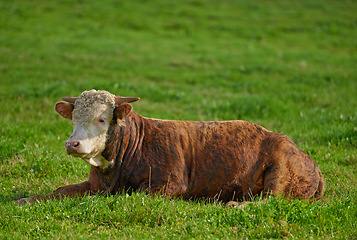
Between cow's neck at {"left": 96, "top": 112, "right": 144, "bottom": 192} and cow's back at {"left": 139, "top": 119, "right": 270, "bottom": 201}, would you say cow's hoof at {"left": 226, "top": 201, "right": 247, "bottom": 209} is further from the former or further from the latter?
cow's neck at {"left": 96, "top": 112, "right": 144, "bottom": 192}

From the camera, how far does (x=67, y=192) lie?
265 inches

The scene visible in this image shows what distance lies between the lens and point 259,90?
16609 millimetres

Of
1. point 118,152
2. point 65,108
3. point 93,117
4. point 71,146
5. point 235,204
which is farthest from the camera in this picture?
point 118,152

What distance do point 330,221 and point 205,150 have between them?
2211 mm

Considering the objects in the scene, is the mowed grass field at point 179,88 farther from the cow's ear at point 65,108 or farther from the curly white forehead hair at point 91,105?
the cow's ear at point 65,108

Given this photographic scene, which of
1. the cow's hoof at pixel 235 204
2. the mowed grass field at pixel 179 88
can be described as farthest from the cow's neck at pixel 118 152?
the cow's hoof at pixel 235 204

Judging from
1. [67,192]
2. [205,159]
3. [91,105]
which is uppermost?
[91,105]

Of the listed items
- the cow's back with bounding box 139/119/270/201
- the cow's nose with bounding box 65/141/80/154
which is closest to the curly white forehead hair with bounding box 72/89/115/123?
the cow's nose with bounding box 65/141/80/154

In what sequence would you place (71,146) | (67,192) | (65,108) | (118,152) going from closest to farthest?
1. (71,146)
2. (65,108)
3. (118,152)
4. (67,192)

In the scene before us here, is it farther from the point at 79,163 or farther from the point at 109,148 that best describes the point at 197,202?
the point at 79,163

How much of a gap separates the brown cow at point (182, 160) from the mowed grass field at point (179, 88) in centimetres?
42

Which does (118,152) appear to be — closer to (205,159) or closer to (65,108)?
(65,108)

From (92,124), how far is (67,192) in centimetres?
131

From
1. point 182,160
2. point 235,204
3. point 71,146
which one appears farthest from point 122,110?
point 235,204
